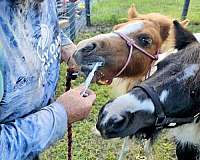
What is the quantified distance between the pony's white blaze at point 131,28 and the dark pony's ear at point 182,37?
0.50 m

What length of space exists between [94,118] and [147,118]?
249 cm

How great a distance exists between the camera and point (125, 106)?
203cm

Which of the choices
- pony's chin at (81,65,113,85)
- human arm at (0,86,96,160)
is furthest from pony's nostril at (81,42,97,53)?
human arm at (0,86,96,160)

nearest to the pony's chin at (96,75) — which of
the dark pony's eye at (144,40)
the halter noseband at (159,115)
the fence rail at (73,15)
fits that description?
the dark pony's eye at (144,40)

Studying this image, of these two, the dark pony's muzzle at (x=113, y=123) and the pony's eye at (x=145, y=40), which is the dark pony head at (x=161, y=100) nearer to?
the dark pony's muzzle at (x=113, y=123)

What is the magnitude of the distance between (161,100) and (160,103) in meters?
0.02

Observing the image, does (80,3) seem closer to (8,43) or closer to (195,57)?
(195,57)

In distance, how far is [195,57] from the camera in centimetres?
230

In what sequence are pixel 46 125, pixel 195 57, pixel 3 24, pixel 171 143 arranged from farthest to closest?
pixel 171 143 < pixel 195 57 < pixel 46 125 < pixel 3 24

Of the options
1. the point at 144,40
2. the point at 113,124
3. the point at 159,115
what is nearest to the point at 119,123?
the point at 113,124

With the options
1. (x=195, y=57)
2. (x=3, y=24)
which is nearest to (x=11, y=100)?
(x=3, y=24)

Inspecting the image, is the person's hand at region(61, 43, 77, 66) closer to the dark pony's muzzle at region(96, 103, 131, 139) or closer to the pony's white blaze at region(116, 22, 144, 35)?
the dark pony's muzzle at region(96, 103, 131, 139)

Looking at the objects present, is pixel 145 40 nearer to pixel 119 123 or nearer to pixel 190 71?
pixel 190 71

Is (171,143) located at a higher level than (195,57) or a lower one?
lower
